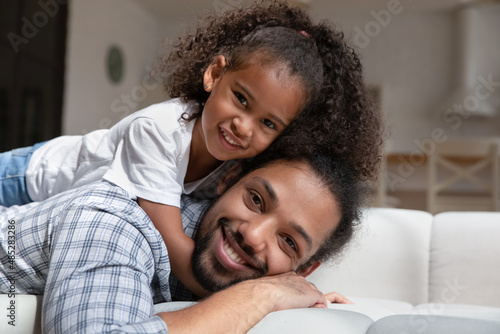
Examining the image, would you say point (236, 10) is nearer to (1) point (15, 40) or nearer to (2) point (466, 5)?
(1) point (15, 40)

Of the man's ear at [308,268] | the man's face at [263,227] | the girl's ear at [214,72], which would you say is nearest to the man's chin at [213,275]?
the man's face at [263,227]

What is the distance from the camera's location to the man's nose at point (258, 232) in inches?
50.1

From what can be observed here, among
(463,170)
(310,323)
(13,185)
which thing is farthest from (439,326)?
(463,170)

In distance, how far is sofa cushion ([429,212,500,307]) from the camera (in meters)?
1.99

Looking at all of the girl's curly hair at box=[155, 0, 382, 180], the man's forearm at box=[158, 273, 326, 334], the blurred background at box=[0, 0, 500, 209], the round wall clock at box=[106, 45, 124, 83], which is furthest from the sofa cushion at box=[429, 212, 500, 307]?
the round wall clock at box=[106, 45, 124, 83]

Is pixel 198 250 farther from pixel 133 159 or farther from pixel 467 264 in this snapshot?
pixel 467 264

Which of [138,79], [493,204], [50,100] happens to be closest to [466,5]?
[493,204]

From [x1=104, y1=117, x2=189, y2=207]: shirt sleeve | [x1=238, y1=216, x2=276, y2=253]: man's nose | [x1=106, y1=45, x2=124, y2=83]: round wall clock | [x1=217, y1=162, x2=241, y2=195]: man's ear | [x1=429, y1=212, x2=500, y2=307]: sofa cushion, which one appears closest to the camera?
[x1=238, y1=216, x2=276, y2=253]: man's nose

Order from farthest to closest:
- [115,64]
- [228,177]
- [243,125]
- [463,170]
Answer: [115,64] → [463,170] → [228,177] → [243,125]

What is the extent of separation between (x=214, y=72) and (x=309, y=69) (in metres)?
0.28

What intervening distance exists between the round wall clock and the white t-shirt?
577 centimetres

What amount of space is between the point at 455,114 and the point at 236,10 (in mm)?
7459

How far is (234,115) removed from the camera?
1473mm

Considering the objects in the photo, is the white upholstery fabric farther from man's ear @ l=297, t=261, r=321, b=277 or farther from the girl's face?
the girl's face
